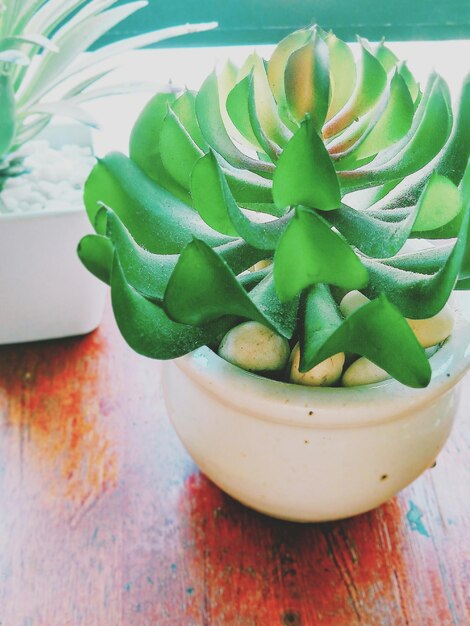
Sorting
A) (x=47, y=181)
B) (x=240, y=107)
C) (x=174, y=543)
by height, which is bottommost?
(x=174, y=543)

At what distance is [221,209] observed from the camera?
0.98ft

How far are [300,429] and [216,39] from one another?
20.7 inches

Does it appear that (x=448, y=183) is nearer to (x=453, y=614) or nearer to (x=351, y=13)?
(x=453, y=614)

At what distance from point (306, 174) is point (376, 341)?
66 mm

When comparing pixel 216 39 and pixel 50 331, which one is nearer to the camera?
pixel 50 331

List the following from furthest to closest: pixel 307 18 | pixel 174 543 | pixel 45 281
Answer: pixel 307 18, pixel 45 281, pixel 174 543

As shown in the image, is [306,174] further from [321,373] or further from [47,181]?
[47,181]

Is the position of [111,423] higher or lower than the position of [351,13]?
lower

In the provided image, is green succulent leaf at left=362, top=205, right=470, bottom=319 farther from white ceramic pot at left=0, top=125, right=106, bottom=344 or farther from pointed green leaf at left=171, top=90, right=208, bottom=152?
white ceramic pot at left=0, top=125, right=106, bottom=344

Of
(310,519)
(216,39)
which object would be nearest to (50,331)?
(310,519)

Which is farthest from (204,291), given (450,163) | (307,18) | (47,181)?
(307,18)

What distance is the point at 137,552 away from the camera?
0.37 meters

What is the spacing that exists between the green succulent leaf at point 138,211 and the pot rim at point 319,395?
0.20 ft

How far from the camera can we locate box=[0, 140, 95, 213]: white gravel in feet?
1.54
